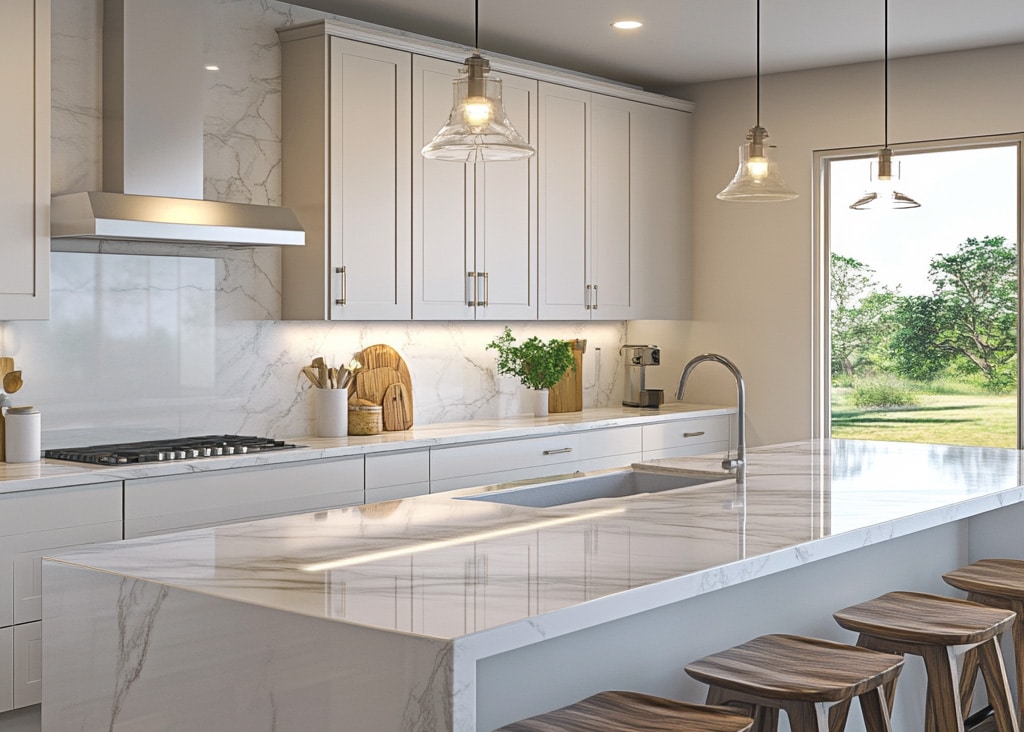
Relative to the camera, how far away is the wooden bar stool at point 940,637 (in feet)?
8.77

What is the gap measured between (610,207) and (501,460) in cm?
171

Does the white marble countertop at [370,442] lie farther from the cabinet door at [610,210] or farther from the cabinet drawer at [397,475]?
the cabinet door at [610,210]

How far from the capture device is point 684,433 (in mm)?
5938

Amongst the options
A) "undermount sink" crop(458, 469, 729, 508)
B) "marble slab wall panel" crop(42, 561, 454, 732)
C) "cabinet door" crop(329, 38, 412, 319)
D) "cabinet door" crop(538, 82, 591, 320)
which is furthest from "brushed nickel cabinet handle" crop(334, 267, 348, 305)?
"marble slab wall panel" crop(42, 561, 454, 732)

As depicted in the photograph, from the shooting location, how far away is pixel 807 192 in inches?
238

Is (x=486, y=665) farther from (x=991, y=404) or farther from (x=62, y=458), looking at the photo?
(x=991, y=404)

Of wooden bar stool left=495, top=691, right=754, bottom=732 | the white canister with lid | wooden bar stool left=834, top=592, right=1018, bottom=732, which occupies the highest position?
the white canister with lid

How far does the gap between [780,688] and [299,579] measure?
0.95 metres

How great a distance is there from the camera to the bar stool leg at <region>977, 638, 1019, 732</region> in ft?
9.62

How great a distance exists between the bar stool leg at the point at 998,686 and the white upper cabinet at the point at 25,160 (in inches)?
116

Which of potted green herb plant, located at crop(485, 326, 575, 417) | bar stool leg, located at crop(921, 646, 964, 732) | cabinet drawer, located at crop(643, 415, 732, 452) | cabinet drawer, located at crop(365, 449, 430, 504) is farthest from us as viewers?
cabinet drawer, located at crop(643, 415, 732, 452)

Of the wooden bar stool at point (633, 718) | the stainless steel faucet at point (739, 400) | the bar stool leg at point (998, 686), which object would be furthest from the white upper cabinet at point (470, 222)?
the wooden bar stool at point (633, 718)

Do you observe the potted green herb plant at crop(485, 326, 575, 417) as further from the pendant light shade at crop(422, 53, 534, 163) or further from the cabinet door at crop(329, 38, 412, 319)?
the pendant light shade at crop(422, 53, 534, 163)

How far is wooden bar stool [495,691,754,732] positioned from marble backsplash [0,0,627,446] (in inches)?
102
